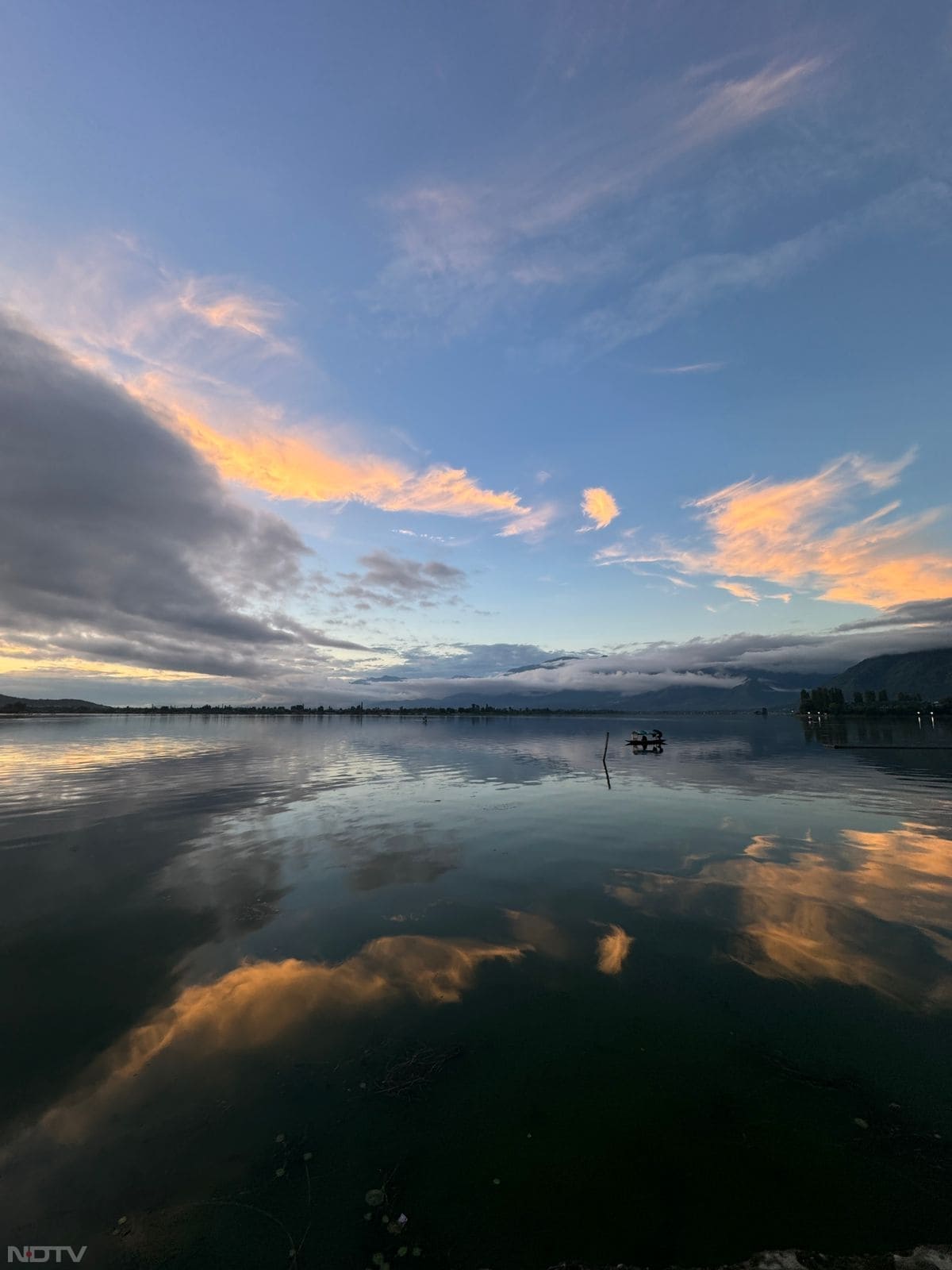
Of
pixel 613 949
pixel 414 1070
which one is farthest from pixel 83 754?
pixel 613 949

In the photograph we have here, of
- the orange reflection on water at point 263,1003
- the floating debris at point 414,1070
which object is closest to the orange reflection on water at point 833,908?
the orange reflection on water at point 263,1003

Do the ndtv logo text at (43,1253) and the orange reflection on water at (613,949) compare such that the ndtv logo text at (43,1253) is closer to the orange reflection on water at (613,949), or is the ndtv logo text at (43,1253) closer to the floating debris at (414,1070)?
the floating debris at (414,1070)

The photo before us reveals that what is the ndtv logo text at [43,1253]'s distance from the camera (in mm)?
7246

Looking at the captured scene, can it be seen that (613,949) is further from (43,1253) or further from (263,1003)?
(43,1253)

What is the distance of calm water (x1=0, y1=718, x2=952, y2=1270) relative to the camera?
7742mm

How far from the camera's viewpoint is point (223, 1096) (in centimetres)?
1026

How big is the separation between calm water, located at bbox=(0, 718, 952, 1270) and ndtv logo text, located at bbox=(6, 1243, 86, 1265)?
11 centimetres

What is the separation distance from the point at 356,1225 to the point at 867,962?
16335 mm

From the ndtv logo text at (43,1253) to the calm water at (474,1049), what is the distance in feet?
0.35

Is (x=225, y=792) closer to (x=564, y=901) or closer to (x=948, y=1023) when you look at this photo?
(x=564, y=901)

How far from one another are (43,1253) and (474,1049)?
7683mm

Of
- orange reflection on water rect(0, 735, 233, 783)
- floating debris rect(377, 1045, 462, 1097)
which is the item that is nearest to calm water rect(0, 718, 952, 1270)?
floating debris rect(377, 1045, 462, 1097)

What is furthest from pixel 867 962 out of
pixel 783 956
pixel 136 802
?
→ pixel 136 802

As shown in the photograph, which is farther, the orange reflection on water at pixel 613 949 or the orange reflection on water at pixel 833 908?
the orange reflection on water at pixel 613 949
